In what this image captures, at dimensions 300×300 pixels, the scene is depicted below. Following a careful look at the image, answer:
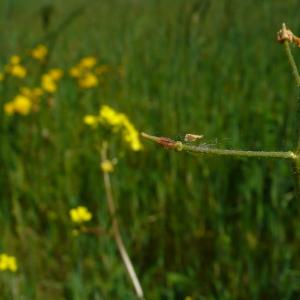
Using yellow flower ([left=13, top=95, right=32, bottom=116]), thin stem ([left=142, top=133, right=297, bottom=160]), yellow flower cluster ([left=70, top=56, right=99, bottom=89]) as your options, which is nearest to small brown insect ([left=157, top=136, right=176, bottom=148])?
thin stem ([left=142, top=133, right=297, bottom=160])

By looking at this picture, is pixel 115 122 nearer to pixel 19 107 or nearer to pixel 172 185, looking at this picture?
pixel 172 185

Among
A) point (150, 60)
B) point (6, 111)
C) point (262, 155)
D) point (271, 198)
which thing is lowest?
point (271, 198)

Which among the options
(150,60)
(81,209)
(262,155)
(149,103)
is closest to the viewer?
(262,155)

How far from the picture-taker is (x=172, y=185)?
5.79 ft

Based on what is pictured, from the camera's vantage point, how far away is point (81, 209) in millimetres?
1324

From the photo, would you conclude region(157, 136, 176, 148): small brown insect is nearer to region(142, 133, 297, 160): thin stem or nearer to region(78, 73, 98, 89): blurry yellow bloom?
region(142, 133, 297, 160): thin stem

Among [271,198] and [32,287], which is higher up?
[271,198]

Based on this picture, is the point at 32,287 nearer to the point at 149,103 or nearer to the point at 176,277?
the point at 176,277

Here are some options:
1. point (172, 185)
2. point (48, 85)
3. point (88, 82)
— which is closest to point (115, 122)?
point (172, 185)

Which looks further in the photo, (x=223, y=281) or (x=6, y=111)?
(x=6, y=111)

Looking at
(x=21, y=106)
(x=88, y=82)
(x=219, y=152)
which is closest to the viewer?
(x=219, y=152)

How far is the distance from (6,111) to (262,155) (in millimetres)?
1837

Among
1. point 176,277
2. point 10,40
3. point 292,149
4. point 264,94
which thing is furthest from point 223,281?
point 10,40

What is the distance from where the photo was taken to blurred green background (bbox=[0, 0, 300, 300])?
1491mm
